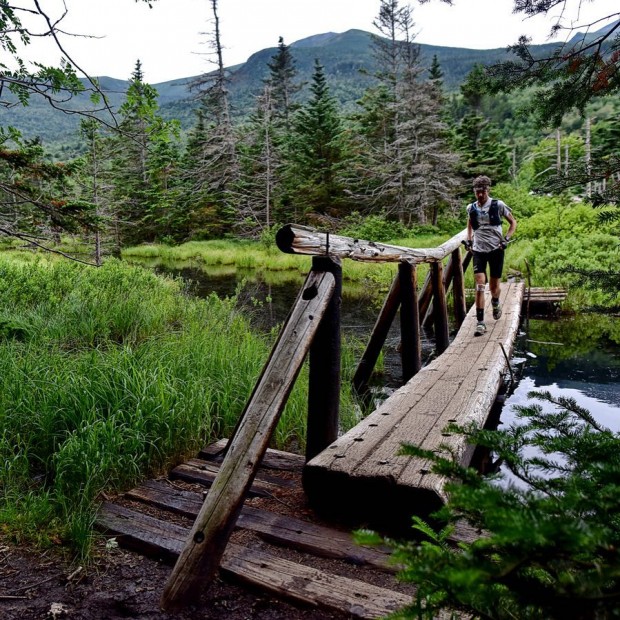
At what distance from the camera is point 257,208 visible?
33938mm

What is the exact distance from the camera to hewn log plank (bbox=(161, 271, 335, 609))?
2174 millimetres

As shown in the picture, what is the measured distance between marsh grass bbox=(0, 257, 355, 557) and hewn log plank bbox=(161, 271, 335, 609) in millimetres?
724

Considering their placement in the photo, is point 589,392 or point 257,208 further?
point 257,208

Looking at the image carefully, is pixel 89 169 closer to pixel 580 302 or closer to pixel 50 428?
pixel 580 302

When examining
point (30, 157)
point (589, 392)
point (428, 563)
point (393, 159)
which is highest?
point (393, 159)

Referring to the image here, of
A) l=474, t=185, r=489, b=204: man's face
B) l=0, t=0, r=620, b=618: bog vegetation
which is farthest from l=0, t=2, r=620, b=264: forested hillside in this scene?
l=474, t=185, r=489, b=204: man's face

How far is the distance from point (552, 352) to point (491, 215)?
3375mm

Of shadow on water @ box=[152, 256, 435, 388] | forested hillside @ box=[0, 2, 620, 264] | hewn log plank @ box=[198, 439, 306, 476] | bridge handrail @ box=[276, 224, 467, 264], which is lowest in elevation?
shadow on water @ box=[152, 256, 435, 388]

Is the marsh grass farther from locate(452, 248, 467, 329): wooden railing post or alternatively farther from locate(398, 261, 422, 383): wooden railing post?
locate(452, 248, 467, 329): wooden railing post

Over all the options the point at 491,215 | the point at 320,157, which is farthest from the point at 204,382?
the point at 320,157

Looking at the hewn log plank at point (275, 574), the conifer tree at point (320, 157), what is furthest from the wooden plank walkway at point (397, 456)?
the conifer tree at point (320, 157)

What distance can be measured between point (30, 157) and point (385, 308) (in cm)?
410

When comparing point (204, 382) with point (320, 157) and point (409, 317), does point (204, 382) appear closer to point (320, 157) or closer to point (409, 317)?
point (409, 317)

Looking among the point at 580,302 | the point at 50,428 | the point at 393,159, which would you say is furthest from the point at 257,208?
the point at 50,428
